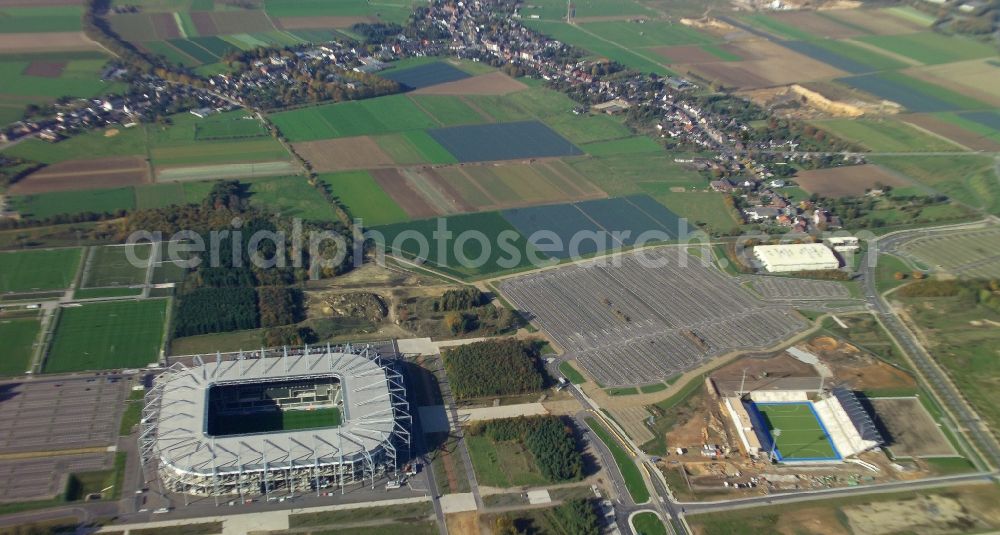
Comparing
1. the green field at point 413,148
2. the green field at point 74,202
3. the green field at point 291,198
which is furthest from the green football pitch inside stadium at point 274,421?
the green field at point 413,148

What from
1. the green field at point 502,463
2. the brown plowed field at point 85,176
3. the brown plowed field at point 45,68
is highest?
the brown plowed field at point 45,68

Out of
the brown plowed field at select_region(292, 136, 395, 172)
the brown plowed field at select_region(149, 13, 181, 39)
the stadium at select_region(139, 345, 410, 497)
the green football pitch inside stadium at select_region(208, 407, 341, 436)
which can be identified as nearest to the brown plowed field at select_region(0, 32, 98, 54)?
the brown plowed field at select_region(149, 13, 181, 39)

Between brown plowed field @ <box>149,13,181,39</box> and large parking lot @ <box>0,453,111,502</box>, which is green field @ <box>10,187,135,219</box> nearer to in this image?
large parking lot @ <box>0,453,111,502</box>

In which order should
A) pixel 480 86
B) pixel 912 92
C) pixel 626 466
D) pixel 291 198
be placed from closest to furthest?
pixel 626 466, pixel 291 198, pixel 480 86, pixel 912 92

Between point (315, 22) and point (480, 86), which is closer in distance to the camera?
point (480, 86)

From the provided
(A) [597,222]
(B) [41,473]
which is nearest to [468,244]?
(A) [597,222]

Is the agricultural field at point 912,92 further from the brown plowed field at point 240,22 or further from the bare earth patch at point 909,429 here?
the brown plowed field at point 240,22

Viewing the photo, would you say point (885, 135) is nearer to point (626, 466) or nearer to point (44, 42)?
point (626, 466)

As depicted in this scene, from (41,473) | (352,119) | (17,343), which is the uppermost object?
(352,119)
